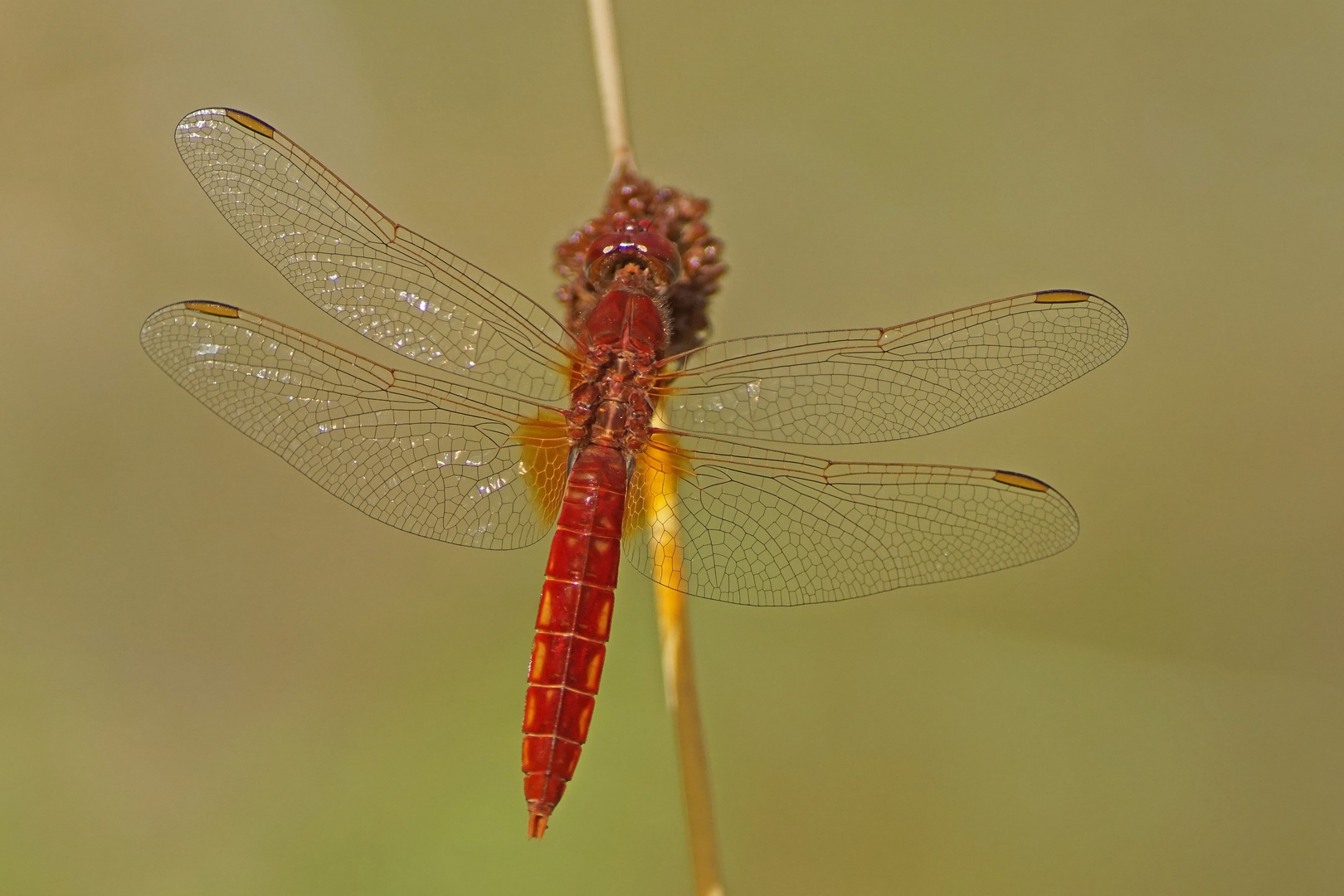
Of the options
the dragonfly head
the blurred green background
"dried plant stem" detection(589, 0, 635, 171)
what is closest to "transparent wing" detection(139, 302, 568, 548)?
the dragonfly head

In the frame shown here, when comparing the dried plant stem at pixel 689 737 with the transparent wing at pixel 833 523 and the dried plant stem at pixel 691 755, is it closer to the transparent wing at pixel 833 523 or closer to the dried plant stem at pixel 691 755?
the dried plant stem at pixel 691 755

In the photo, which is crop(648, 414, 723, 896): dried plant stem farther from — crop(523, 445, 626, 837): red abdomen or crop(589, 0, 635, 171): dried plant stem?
crop(589, 0, 635, 171): dried plant stem

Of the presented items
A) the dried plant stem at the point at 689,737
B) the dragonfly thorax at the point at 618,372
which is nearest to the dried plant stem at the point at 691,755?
the dried plant stem at the point at 689,737

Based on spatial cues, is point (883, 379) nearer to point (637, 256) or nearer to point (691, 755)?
point (637, 256)

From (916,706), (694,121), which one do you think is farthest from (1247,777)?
(694,121)

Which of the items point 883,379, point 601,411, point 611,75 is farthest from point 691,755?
point 611,75

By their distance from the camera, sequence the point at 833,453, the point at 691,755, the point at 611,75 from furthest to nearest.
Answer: the point at 833,453 → the point at 611,75 → the point at 691,755

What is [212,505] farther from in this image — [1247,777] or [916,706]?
[1247,777]
